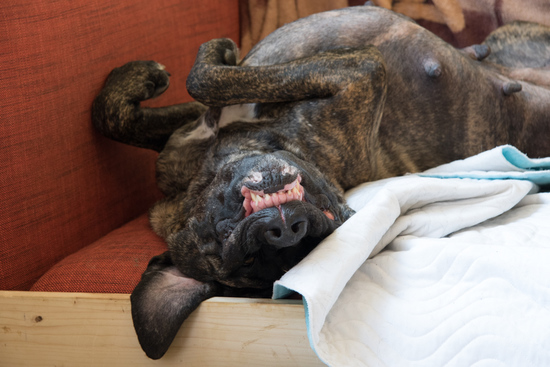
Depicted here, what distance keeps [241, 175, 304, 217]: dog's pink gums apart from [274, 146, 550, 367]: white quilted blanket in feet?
0.52

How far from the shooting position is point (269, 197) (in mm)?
1434

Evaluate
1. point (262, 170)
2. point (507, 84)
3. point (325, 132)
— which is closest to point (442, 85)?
point (507, 84)

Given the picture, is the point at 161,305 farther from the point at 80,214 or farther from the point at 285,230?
the point at 80,214

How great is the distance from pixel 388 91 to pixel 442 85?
0.81 feet

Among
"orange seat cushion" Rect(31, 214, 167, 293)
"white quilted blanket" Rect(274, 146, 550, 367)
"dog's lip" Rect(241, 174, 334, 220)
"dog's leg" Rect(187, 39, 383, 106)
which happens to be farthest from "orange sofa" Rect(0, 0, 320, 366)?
"dog's leg" Rect(187, 39, 383, 106)

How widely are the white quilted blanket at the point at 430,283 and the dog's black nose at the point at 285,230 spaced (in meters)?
0.07

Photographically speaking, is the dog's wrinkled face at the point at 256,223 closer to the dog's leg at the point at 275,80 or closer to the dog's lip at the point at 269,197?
the dog's lip at the point at 269,197

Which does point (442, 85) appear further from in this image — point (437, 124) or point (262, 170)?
point (262, 170)

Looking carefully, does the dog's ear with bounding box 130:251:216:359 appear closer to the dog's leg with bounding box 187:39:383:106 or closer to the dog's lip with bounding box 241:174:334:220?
the dog's lip with bounding box 241:174:334:220

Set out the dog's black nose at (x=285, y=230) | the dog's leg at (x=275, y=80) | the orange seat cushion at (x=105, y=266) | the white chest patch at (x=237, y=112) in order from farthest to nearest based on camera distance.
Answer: the white chest patch at (x=237, y=112) → the dog's leg at (x=275, y=80) → the orange seat cushion at (x=105, y=266) → the dog's black nose at (x=285, y=230)

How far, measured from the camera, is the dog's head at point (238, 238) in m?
1.33

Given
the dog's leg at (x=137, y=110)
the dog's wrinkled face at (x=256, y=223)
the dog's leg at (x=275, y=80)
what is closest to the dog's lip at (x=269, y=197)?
the dog's wrinkled face at (x=256, y=223)

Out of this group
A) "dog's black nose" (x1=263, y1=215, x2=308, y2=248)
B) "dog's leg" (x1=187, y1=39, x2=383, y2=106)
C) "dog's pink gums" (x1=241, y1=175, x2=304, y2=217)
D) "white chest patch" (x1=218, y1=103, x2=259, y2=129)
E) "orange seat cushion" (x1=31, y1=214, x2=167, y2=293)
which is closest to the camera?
"dog's black nose" (x1=263, y1=215, x2=308, y2=248)

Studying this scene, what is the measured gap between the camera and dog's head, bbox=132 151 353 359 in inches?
52.2
